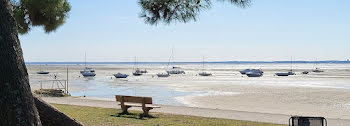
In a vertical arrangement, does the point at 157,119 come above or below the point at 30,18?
below

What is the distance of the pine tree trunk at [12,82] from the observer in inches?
141

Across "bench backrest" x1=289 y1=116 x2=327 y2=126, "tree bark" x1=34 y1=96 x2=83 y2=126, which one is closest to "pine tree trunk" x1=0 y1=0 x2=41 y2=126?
"tree bark" x1=34 y1=96 x2=83 y2=126

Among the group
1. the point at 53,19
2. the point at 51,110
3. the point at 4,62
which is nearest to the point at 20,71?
the point at 4,62

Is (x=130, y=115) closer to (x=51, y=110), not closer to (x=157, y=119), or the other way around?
(x=157, y=119)

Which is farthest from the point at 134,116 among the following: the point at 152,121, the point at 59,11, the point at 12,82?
the point at 12,82

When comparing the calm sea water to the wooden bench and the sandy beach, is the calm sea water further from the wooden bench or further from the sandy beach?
the wooden bench

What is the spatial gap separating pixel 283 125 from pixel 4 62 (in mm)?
7858

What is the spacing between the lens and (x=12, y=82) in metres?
3.63

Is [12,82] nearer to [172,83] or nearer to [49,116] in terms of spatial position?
[49,116]

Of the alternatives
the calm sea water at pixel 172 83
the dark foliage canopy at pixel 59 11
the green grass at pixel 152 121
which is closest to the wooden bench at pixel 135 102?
the green grass at pixel 152 121

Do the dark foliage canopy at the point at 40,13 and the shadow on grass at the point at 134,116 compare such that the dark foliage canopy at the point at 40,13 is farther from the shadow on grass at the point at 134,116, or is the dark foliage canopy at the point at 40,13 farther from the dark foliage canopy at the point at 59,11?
the shadow on grass at the point at 134,116

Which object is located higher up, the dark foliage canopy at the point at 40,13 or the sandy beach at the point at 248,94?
the dark foliage canopy at the point at 40,13

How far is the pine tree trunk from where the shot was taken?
11.8 feet

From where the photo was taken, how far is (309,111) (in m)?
18.8
